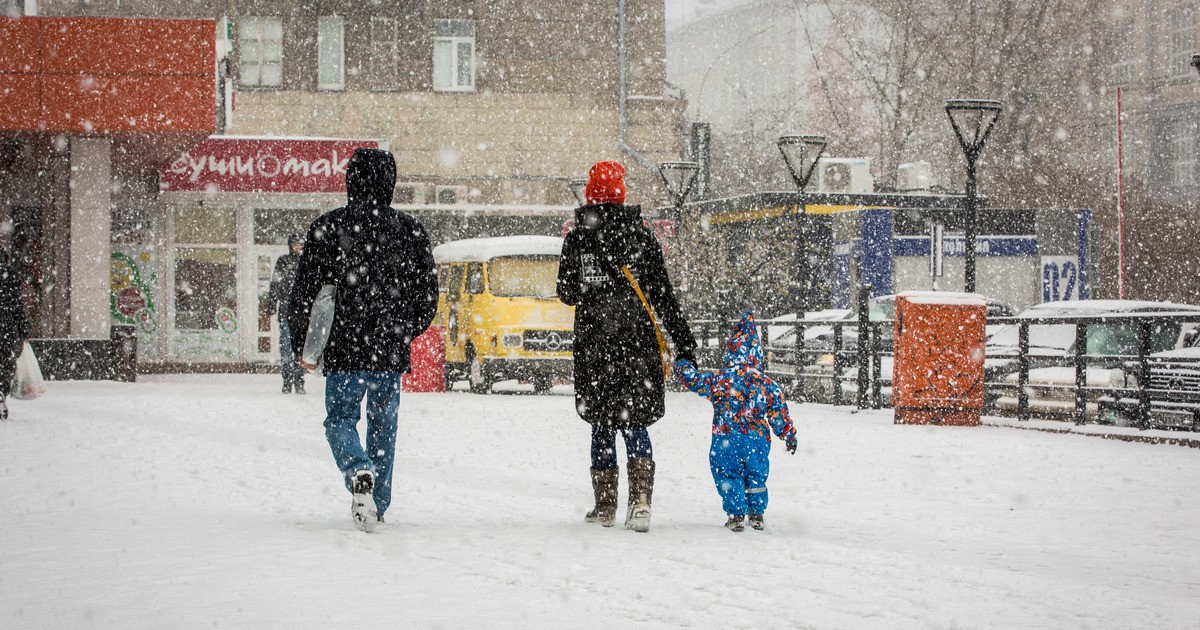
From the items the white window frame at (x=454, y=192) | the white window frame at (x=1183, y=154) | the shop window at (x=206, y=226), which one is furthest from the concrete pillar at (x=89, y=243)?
the white window frame at (x=1183, y=154)

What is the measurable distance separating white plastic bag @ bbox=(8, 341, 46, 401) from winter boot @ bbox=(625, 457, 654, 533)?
11.1 meters

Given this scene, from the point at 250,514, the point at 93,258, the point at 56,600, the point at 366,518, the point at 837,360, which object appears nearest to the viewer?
the point at 56,600

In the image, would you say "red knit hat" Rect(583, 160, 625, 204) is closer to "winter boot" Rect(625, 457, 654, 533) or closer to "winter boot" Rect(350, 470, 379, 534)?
"winter boot" Rect(625, 457, 654, 533)

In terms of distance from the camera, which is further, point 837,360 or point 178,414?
point 837,360

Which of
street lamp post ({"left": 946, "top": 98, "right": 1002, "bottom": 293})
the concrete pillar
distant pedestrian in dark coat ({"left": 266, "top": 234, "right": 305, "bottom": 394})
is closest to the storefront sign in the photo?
the concrete pillar

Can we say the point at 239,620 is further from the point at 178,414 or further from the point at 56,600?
the point at 178,414

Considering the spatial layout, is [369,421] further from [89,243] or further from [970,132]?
[89,243]

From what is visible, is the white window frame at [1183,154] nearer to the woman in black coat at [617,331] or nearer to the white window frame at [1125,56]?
the white window frame at [1125,56]

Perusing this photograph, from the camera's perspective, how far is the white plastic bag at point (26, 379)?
1711 cm

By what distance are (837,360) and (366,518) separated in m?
12.9

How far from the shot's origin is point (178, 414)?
16172mm

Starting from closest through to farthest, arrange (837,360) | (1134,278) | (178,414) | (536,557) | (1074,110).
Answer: (536,557)
(178,414)
(837,360)
(1134,278)
(1074,110)

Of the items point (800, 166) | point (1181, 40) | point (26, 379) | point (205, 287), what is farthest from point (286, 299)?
point (1181, 40)

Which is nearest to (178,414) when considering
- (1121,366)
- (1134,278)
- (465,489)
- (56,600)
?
(465,489)
